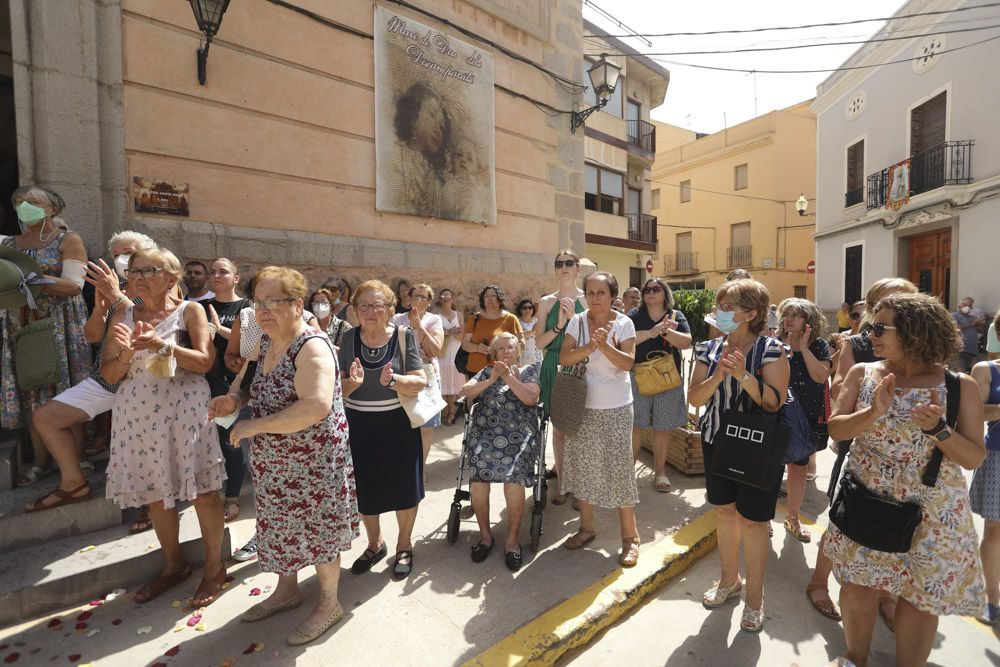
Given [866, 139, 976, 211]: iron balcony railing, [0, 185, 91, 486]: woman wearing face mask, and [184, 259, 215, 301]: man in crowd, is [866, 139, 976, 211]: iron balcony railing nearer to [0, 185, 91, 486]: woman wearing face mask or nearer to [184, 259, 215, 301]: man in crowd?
[184, 259, 215, 301]: man in crowd

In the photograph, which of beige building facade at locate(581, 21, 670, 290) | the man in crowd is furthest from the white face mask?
beige building facade at locate(581, 21, 670, 290)

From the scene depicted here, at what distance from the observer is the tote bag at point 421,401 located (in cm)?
290

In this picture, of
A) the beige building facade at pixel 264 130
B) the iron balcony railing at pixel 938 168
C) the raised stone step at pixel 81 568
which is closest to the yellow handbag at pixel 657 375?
the raised stone step at pixel 81 568

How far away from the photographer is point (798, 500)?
11.6 ft

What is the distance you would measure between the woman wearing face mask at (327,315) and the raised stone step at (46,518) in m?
1.78

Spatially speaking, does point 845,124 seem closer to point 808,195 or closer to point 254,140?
point 808,195

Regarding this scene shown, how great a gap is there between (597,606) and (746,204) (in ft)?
87.2

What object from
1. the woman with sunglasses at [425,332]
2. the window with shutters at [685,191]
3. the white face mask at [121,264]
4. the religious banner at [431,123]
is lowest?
the woman with sunglasses at [425,332]

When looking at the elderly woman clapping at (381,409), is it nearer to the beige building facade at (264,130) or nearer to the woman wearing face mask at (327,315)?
the woman wearing face mask at (327,315)

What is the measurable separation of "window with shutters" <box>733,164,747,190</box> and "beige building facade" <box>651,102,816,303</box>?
49 mm

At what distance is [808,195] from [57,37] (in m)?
28.2

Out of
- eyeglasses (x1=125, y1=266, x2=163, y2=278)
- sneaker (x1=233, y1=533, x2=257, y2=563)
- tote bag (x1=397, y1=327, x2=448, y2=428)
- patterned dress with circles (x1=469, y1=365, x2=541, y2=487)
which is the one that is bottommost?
sneaker (x1=233, y1=533, x2=257, y2=563)

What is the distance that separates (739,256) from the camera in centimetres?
2566

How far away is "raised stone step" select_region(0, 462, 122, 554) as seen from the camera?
9.48 ft
